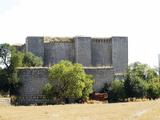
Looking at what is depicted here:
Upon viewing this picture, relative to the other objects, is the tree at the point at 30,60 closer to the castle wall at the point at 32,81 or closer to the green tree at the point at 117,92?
the castle wall at the point at 32,81

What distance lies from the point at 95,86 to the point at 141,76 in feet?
18.3

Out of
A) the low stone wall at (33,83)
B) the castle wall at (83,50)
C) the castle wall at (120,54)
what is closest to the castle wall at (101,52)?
the castle wall at (120,54)

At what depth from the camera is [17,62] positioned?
218 ft

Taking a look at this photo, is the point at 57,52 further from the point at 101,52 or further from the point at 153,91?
the point at 153,91

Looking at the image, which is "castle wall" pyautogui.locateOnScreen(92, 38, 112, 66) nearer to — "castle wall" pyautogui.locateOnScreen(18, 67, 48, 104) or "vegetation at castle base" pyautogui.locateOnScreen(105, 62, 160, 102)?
"castle wall" pyautogui.locateOnScreen(18, 67, 48, 104)

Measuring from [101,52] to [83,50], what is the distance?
11.1 feet

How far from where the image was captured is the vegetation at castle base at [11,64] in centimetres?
6303

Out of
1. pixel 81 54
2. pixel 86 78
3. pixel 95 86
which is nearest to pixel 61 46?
pixel 81 54

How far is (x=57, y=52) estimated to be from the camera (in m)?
82.6

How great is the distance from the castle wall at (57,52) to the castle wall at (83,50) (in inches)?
47.6

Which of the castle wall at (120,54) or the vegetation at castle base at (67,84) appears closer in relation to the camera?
the vegetation at castle base at (67,84)

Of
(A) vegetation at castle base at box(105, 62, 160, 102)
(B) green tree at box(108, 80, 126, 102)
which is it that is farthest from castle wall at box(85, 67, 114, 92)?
(B) green tree at box(108, 80, 126, 102)

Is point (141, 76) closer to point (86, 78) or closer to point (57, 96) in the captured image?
point (86, 78)

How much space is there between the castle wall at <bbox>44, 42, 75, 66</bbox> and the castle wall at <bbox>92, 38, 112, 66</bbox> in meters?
3.34
